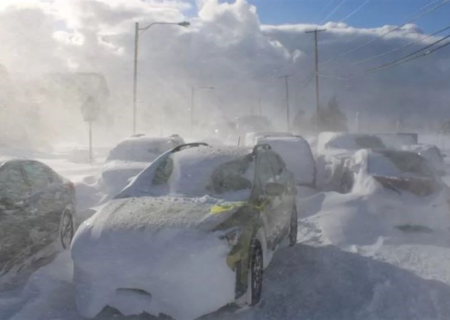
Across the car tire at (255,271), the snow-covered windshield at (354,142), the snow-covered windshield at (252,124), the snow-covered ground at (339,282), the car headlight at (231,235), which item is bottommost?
the snow-covered ground at (339,282)

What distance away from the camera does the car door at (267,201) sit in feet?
Answer: 19.2

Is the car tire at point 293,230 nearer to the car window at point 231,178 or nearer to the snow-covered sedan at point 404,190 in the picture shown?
the car window at point 231,178

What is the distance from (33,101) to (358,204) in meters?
43.4

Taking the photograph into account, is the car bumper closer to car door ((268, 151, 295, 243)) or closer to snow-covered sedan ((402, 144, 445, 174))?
car door ((268, 151, 295, 243))

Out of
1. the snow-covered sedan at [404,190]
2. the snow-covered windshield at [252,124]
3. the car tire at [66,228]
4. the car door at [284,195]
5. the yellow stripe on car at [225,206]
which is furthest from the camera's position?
the snow-covered windshield at [252,124]

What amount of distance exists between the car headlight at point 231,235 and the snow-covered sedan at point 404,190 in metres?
4.65

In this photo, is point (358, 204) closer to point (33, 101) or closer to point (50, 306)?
point (50, 306)

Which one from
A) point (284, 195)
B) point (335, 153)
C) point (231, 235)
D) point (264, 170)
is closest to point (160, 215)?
point (231, 235)

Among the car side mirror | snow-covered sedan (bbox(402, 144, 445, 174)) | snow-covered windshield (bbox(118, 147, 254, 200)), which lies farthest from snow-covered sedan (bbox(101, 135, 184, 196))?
snow-covered sedan (bbox(402, 144, 445, 174))

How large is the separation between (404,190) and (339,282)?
12.5 feet

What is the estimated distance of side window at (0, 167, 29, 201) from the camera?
19.7 ft

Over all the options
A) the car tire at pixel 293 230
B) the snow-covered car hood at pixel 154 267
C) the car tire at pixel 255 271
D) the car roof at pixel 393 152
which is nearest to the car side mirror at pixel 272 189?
the car tire at pixel 255 271

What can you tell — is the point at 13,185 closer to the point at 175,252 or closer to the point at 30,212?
the point at 30,212

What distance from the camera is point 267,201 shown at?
6004mm
